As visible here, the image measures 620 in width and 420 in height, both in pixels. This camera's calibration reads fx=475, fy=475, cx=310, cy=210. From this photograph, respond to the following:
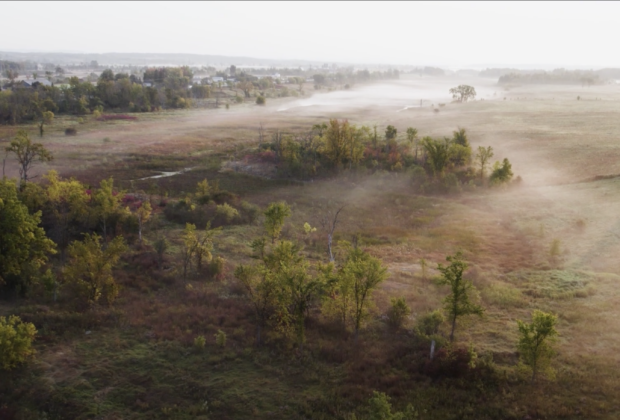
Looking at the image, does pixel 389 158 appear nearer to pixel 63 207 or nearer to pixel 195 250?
pixel 195 250

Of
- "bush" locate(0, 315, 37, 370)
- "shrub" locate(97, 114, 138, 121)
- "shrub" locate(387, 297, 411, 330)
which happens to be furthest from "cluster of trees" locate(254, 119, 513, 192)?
"shrub" locate(97, 114, 138, 121)

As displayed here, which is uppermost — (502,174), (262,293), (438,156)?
(438,156)

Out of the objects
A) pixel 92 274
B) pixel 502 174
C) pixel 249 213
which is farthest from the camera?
pixel 502 174

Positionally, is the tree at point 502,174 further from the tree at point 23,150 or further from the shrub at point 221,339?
the tree at point 23,150

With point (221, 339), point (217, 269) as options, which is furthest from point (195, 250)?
point (221, 339)

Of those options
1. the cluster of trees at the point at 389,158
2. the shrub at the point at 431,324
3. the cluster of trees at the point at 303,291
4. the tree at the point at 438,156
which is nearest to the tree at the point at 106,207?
the cluster of trees at the point at 303,291
